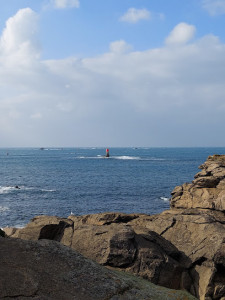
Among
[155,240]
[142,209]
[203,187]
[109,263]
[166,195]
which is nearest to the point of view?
[109,263]

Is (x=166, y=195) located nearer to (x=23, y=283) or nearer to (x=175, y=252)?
(x=175, y=252)

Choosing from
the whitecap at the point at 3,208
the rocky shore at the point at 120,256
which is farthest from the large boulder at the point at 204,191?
the whitecap at the point at 3,208

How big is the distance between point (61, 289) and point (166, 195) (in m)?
63.2

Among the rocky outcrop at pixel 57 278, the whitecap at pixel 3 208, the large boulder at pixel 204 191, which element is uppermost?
the rocky outcrop at pixel 57 278

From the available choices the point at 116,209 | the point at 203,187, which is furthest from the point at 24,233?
the point at 116,209

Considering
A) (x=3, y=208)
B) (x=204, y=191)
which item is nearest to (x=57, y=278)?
(x=204, y=191)

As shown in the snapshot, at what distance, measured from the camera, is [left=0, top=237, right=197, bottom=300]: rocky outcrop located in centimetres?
691

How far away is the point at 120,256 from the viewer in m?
12.6

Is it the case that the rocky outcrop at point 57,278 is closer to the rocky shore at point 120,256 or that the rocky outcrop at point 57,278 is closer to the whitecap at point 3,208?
the rocky shore at point 120,256

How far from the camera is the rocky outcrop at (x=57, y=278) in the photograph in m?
6.91

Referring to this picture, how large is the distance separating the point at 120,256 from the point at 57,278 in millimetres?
5658

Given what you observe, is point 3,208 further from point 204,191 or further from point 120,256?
point 120,256

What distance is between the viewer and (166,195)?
224 feet

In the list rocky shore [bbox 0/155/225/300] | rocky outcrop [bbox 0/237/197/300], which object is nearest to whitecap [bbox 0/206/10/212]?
rocky shore [bbox 0/155/225/300]
